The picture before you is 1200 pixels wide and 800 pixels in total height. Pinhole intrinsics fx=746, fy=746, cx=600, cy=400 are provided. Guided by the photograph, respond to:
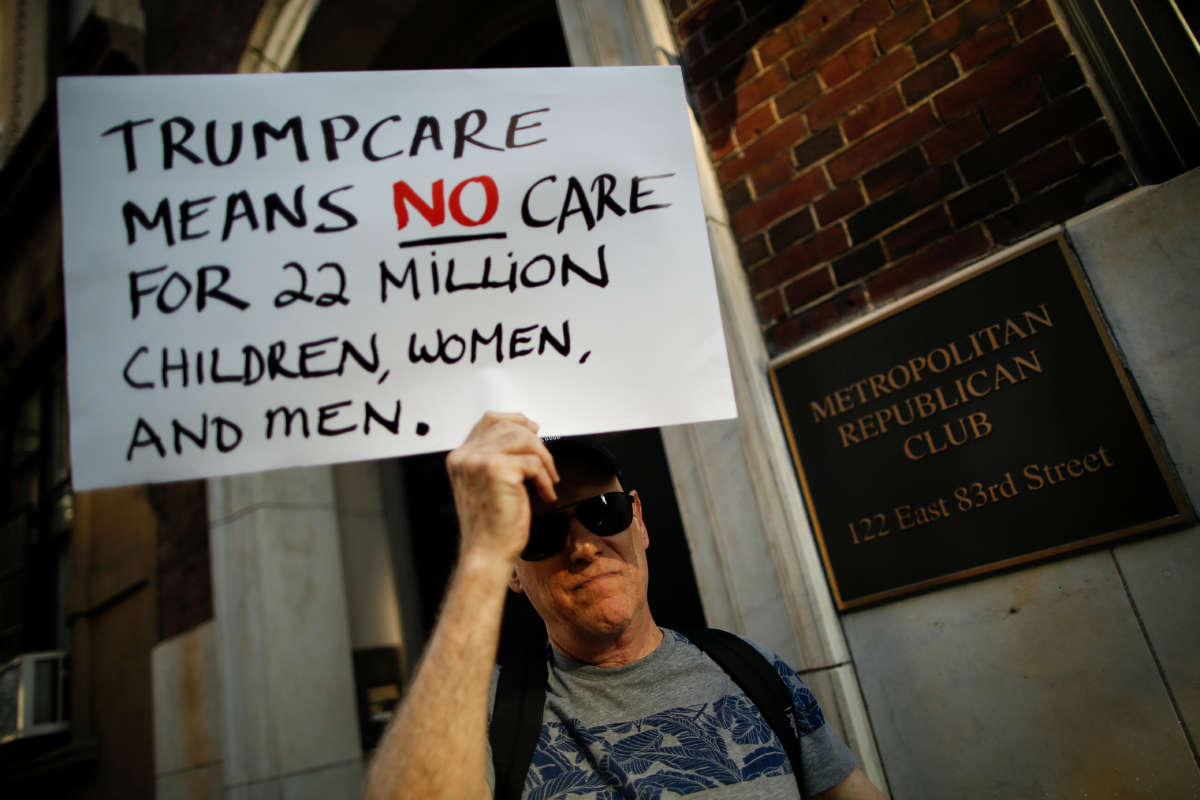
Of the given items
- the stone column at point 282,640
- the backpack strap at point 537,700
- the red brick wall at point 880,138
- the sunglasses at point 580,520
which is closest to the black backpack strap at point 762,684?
the backpack strap at point 537,700

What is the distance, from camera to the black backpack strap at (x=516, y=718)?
130 cm

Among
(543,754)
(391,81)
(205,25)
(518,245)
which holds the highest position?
(205,25)

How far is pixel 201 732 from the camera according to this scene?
4.16 m

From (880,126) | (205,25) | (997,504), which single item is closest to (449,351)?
(997,504)

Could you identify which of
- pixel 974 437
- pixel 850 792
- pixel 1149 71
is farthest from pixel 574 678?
pixel 1149 71

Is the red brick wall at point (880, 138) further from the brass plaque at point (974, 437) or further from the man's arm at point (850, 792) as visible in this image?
the man's arm at point (850, 792)

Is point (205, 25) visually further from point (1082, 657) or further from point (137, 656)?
point (1082, 657)

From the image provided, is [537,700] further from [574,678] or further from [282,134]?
[282,134]

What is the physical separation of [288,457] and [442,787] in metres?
0.69

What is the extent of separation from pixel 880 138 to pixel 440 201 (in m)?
1.66

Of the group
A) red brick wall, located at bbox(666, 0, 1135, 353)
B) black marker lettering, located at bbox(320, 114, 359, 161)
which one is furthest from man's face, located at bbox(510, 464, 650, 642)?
red brick wall, located at bbox(666, 0, 1135, 353)

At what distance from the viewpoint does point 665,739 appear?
138 cm

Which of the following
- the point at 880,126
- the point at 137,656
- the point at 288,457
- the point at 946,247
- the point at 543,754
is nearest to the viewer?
the point at 543,754

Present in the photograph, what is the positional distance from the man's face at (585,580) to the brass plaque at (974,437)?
3.71 feet
